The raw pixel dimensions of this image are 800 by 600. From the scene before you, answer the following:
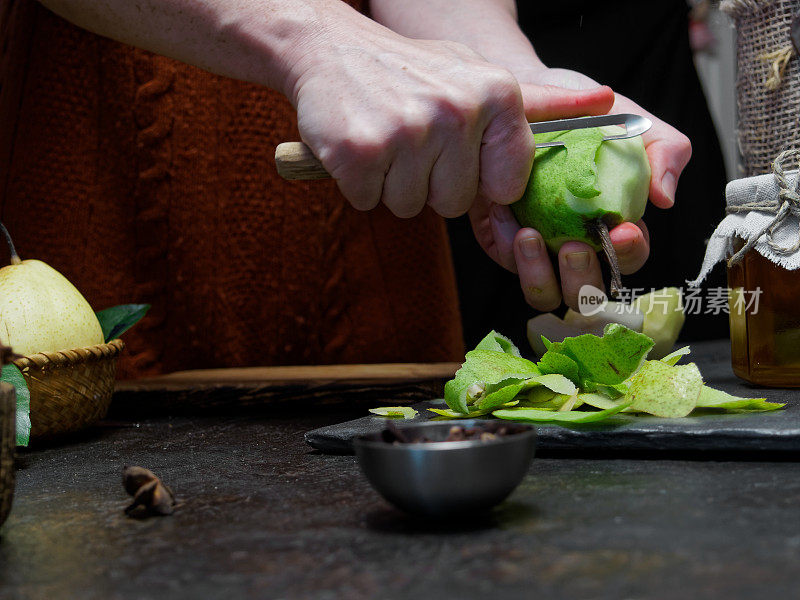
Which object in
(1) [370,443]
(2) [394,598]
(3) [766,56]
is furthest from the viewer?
(3) [766,56]

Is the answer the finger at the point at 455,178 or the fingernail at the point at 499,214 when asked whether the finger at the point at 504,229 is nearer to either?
the fingernail at the point at 499,214

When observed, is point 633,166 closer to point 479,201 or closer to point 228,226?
point 479,201

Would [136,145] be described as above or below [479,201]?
above

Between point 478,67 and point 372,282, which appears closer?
point 478,67

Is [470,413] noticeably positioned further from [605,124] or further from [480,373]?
[605,124]

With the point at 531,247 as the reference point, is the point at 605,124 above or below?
above

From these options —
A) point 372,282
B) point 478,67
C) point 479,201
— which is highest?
point 478,67

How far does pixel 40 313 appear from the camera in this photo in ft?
3.25

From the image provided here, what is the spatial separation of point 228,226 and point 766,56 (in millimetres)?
1005

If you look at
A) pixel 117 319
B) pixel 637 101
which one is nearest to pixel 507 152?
pixel 117 319

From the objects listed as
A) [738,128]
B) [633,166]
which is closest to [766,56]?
[738,128]

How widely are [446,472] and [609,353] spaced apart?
436mm

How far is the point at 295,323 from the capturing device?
5.39 feet

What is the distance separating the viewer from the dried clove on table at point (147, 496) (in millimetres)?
643
